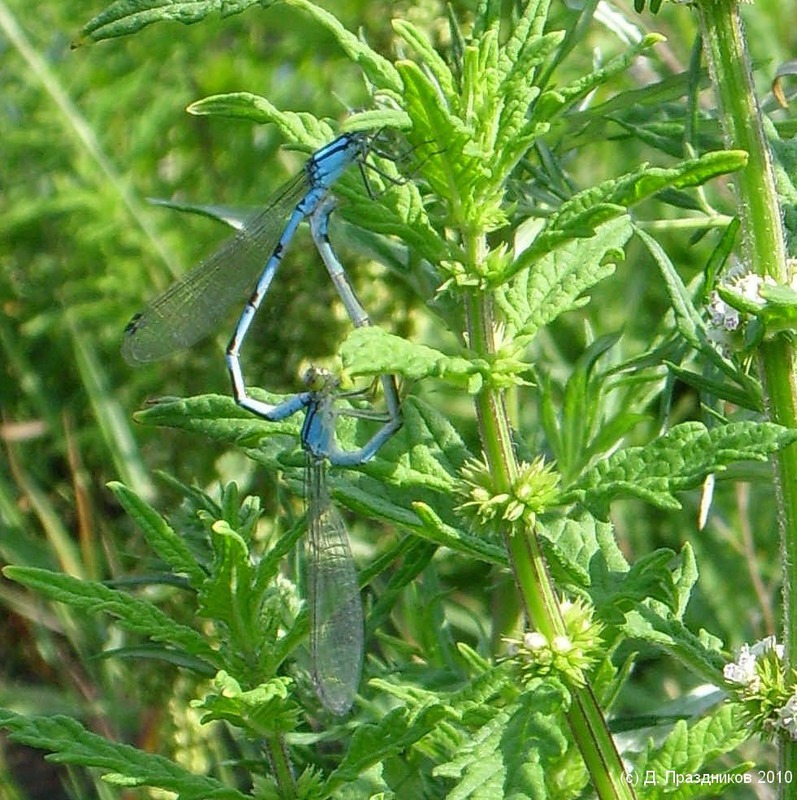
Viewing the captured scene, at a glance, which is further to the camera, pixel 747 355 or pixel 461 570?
pixel 461 570

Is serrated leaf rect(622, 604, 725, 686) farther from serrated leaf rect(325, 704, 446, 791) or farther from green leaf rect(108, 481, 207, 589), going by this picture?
green leaf rect(108, 481, 207, 589)

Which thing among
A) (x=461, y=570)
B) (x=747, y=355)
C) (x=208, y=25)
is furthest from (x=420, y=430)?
(x=208, y=25)

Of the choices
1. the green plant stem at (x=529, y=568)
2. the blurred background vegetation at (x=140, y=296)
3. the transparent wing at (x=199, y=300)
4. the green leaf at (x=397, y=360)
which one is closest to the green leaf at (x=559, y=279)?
the green plant stem at (x=529, y=568)

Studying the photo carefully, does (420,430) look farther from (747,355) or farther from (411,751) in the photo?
(411,751)

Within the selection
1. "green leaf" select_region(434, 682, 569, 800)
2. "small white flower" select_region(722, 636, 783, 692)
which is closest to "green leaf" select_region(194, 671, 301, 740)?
"green leaf" select_region(434, 682, 569, 800)

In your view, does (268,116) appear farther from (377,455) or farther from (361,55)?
(377,455)

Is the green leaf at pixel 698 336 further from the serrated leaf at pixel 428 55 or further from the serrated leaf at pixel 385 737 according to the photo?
the serrated leaf at pixel 385 737
